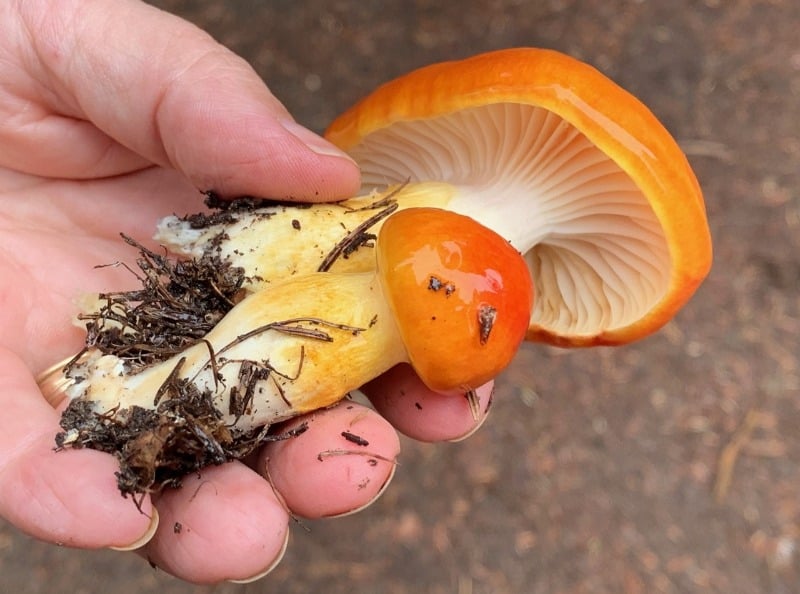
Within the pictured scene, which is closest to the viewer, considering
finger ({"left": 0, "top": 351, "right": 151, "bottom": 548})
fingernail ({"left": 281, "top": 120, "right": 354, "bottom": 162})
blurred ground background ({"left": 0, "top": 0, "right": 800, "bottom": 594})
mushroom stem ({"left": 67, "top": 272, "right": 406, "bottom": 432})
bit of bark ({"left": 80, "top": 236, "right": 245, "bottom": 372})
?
finger ({"left": 0, "top": 351, "right": 151, "bottom": 548})

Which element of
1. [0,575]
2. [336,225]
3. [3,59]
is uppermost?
[3,59]

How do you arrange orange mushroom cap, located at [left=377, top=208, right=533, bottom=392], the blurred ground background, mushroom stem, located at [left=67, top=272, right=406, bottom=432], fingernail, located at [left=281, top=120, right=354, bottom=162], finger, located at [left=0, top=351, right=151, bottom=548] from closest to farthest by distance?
finger, located at [left=0, top=351, right=151, bottom=548]
orange mushroom cap, located at [left=377, top=208, right=533, bottom=392]
mushroom stem, located at [left=67, top=272, right=406, bottom=432]
fingernail, located at [left=281, top=120, right=354, bottom=162]
the blurred ground background

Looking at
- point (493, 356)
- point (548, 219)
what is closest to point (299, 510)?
point (493, 356)

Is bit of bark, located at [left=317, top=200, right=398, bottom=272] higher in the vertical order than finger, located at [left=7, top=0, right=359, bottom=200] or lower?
lower

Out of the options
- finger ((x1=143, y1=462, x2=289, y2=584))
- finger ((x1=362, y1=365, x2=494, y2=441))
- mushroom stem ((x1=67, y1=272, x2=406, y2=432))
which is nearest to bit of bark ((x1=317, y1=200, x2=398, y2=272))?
mushroom stem ((x1=67, y1=272, x2=406, y2=432))

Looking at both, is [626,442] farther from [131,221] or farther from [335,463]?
[131,221]

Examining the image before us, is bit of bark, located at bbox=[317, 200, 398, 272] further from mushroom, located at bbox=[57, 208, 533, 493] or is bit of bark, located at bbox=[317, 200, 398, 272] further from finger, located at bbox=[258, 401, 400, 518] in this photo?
finger, located at bbox=[258, 401, 400, 518]

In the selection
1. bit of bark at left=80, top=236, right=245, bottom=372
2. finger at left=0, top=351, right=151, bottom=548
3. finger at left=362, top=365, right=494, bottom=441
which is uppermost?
bit of bark at left=80, top=236, right=245, bottom=372

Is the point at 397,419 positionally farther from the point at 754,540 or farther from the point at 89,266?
the point at 754,540

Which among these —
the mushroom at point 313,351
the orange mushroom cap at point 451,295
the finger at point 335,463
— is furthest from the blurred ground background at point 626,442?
the orange mushroom cap at point 451,295
